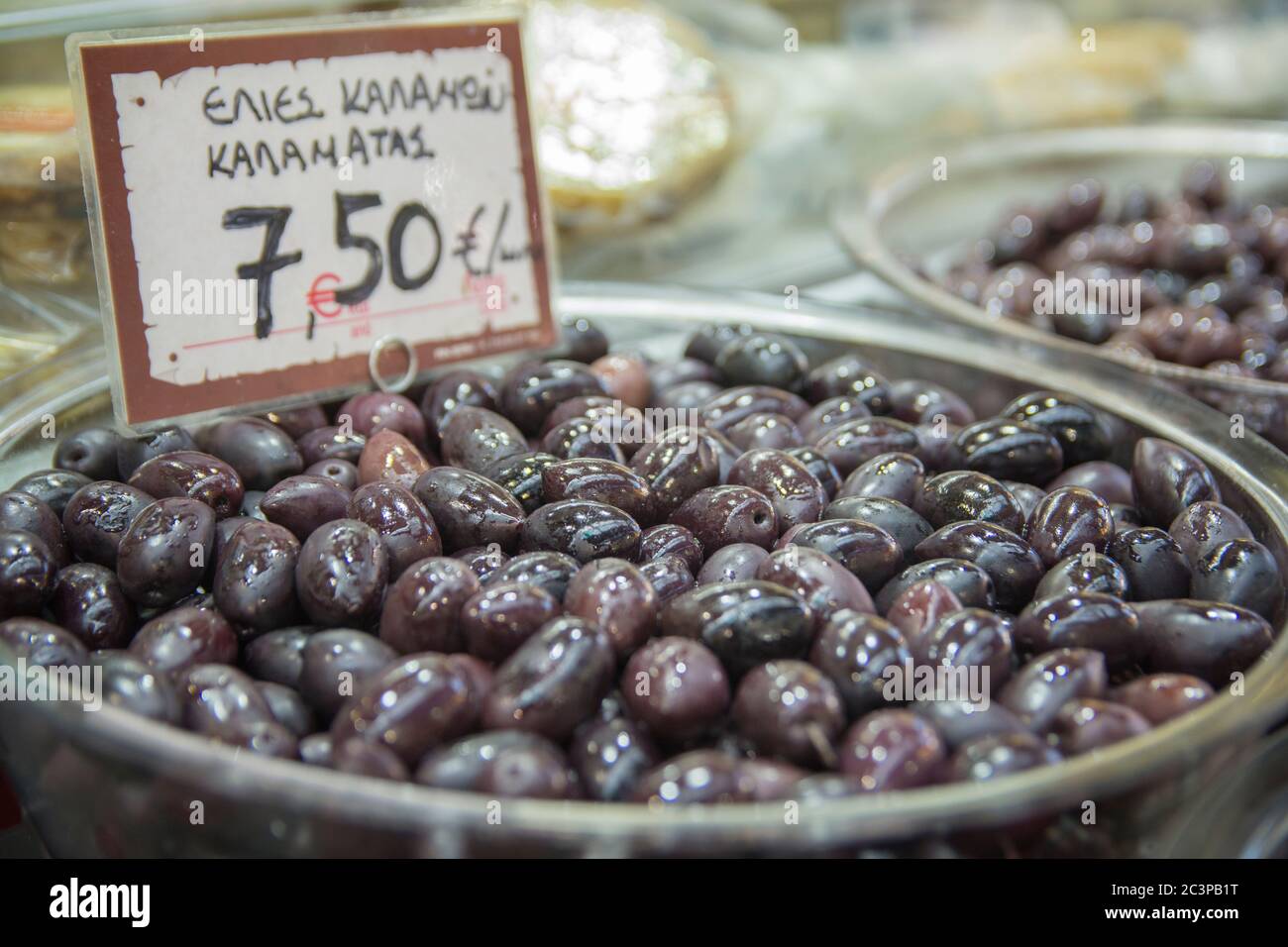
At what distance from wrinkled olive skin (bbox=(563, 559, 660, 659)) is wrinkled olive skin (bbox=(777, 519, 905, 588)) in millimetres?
190

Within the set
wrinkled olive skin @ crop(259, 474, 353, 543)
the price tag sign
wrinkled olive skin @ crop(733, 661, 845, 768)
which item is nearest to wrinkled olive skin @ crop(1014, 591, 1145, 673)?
wrinkled olive skin @ crop(733, 661, 845, 768)

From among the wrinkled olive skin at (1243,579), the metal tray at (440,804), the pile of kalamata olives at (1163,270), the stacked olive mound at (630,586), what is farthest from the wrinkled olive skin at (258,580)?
the pile of kalamata olives at (1163,270)

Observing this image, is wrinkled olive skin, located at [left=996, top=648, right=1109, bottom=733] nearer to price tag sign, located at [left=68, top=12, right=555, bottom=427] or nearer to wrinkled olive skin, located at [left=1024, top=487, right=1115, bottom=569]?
wrinkled olive skin, located at [left=1024, top=487, right=1115, bottom=569]

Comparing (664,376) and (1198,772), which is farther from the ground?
(664,376)

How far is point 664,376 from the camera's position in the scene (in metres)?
1.61

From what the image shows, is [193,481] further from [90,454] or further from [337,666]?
[337,666]

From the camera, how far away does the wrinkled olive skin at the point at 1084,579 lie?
1087 mm

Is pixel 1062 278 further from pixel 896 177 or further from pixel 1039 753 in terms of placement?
pixel 1039 753

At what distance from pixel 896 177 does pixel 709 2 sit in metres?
1.01
